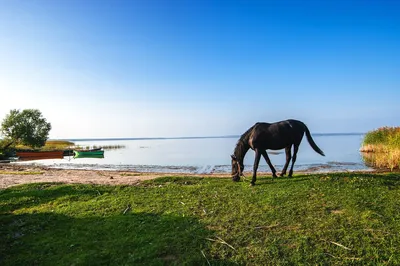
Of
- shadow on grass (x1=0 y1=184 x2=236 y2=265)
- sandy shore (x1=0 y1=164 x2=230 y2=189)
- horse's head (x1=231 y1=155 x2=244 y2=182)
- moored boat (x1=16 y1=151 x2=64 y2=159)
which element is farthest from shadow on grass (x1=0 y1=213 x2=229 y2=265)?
moored boat (x1=16 y1=151 x2=64 y2=159)

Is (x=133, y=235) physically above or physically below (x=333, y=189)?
below

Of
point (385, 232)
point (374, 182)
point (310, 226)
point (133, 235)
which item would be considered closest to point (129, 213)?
point (133, 235)

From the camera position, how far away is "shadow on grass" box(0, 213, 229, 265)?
449 centimetres

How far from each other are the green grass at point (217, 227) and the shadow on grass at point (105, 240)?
2 centimetres

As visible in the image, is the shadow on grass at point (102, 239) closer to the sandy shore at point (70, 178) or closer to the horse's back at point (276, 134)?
the horse's back at point (276, 134)

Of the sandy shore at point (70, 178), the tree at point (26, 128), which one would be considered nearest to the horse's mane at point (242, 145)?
the sandy shore at point (70, 178)

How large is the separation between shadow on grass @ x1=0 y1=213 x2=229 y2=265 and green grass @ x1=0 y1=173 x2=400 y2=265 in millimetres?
20

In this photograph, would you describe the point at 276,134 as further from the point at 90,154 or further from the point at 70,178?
the point at 90,154

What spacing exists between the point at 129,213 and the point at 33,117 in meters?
53.9

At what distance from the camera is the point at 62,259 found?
15.1 ft

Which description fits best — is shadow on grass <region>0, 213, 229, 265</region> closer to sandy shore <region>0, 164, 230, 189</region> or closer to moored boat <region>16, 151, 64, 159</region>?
sandy shore <region>0, 164, 230, 189</region>

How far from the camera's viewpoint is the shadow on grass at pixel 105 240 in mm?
4488

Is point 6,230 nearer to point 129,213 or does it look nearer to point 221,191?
point 129,213

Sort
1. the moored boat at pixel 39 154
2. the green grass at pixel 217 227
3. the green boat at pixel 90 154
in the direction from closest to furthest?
the green grass at pixel 217 227 → the moored boat at pixel 39 154 → the green boat at pixel 90 154
